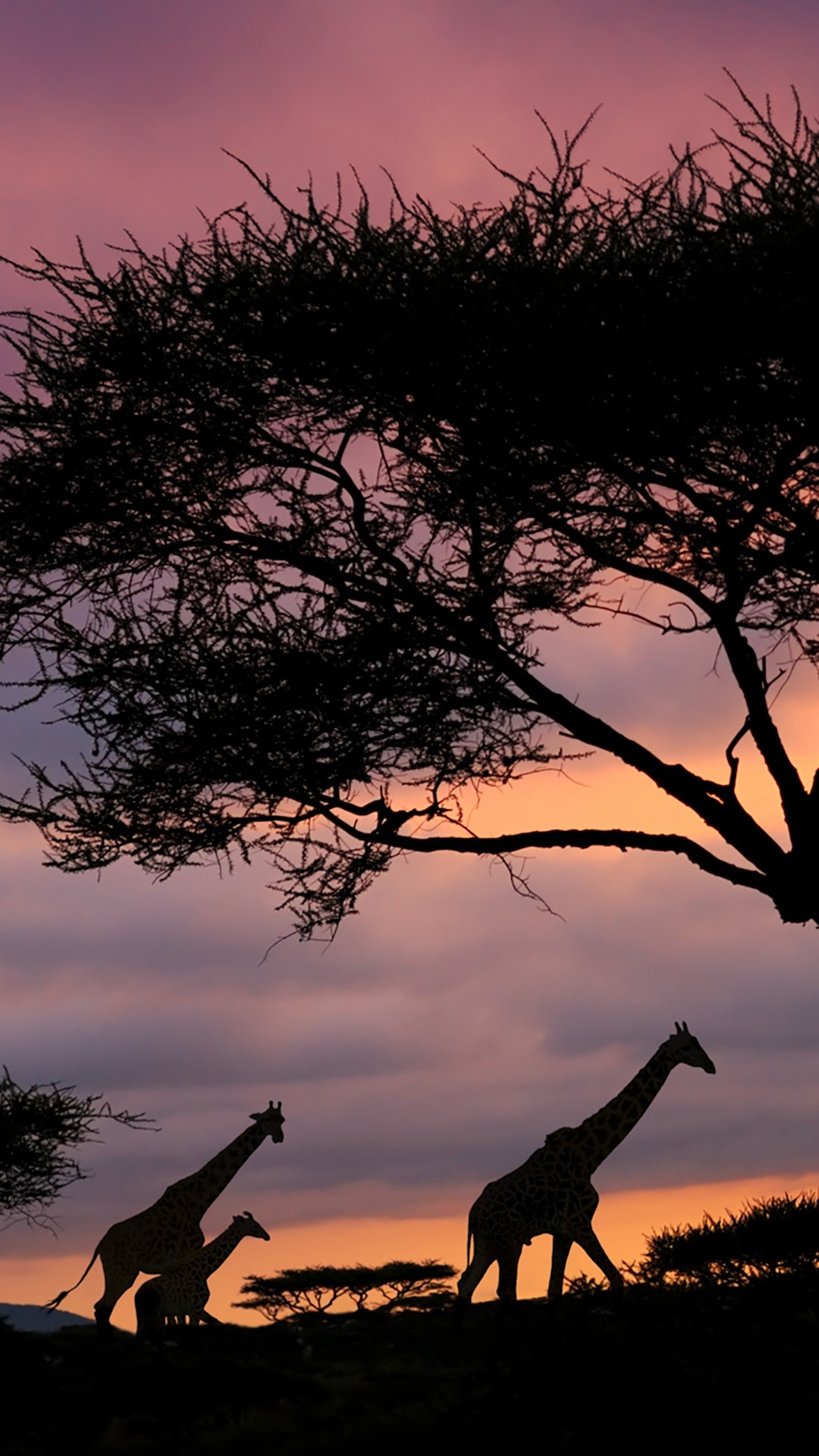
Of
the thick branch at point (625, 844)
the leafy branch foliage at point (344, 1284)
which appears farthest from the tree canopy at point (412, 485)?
the leafy branch foliage at point (344, 1284)

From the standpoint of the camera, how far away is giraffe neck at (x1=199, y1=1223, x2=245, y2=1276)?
46.0 feet

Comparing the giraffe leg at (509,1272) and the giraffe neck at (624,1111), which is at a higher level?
the giraffe neck at (624,1111)

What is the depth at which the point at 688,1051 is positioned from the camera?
1503 centimetres

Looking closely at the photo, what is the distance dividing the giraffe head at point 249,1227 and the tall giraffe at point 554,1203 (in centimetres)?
195

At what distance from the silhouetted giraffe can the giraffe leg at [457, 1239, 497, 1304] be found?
2161 mm

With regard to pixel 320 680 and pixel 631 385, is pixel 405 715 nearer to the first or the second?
pixel 320 680

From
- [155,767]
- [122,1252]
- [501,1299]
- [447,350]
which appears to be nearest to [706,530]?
[447,350]

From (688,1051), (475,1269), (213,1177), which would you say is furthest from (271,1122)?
(688,1051)

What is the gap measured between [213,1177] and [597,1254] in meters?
3.71

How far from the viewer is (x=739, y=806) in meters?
15.6

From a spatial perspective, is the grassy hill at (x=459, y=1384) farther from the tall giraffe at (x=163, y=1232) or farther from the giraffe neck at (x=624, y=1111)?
the giraffe neck at (x=624, y=1111)

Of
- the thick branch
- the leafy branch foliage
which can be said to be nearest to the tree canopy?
the thick branch

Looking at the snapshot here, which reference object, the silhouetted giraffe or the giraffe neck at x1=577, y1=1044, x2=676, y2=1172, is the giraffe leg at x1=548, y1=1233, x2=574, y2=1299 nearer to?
the giraffe neck at x1=577, y1=1044, x2=676, y2=1172

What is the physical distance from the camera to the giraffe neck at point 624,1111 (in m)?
14.2
